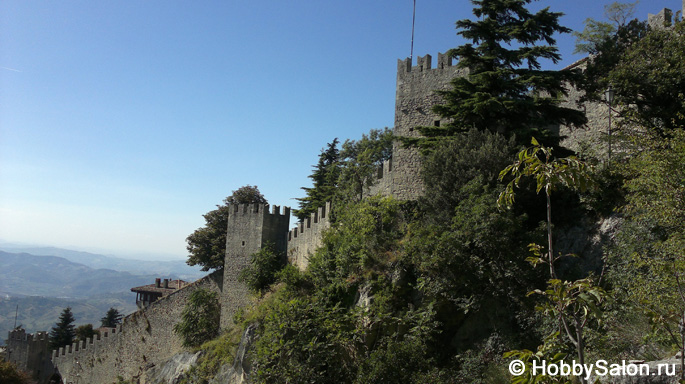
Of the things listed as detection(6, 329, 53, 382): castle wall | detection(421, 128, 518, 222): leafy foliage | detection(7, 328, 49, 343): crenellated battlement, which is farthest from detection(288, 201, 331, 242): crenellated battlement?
detection(7, 328, 49, 343): crenellated battlement

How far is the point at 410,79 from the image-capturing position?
22047 mm

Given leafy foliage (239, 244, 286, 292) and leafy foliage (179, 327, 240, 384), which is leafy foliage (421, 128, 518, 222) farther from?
leafy foliage (179, 327, 240, 384)

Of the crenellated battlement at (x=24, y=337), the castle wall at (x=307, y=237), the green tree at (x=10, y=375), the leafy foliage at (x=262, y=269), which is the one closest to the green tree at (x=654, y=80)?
the castle wall at (x=307, y=237)

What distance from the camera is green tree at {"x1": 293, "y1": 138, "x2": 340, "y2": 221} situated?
32.5m

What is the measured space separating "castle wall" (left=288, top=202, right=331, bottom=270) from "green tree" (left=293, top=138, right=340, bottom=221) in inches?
171

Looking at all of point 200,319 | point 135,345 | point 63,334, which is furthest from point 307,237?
point 63,334

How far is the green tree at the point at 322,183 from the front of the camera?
32500 millimetres

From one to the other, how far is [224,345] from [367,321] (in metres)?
11.0

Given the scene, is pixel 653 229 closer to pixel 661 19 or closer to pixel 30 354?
pixel 661 19

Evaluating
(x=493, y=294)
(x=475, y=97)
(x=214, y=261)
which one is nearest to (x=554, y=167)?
(x=493, y=294)

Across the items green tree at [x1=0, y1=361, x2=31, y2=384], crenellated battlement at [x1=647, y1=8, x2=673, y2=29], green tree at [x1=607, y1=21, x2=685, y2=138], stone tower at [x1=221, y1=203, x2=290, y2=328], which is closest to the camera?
green tree at [x1=607, y1=21, x2=685, y2=138]

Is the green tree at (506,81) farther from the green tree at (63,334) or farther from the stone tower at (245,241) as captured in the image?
the green tree at (63,334)

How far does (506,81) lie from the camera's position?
18047 mm

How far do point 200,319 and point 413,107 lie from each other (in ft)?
53.2
